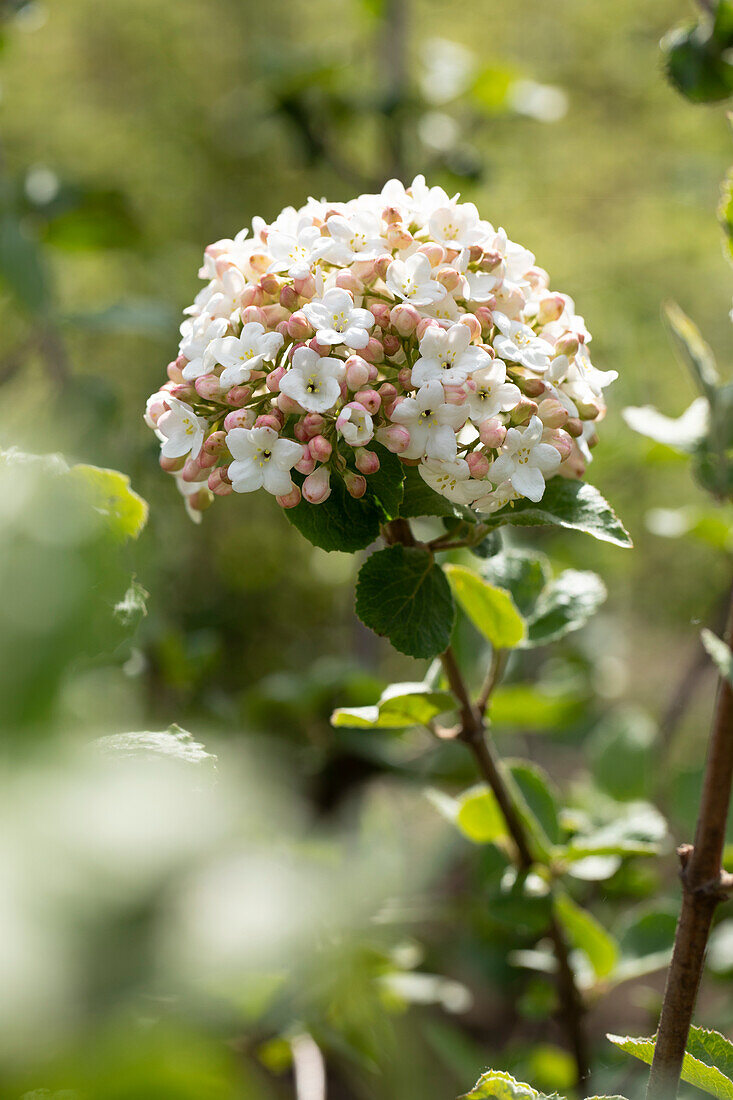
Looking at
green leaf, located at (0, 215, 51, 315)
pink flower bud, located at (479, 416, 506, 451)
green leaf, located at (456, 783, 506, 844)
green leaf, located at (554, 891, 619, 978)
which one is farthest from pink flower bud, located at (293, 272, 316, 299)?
green leaf, located at (0, 215, 51, 315)

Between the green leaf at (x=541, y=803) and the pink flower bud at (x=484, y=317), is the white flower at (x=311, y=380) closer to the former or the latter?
the pink flower bud at (x=484, y=317)

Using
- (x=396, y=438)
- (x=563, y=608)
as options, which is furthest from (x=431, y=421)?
(x=563, y=608)

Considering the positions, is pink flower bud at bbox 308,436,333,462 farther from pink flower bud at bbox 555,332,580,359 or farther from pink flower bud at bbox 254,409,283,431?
pink flower bud at bbox 555,332,580,359

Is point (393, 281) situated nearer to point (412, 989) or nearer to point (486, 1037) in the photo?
point (412, 989)

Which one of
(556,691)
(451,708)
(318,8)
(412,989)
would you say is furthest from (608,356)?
(318,8)

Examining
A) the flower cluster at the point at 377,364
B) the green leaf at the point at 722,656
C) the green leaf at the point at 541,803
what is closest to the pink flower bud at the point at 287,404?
the flower cluster at the point at 377,364

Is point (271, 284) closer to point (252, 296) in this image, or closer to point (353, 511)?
point (252, 296)
